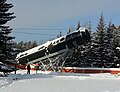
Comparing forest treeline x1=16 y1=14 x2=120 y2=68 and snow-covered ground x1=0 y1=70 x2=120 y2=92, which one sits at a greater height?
forest treeline x1=16 y1=14 x2=120 y2=68

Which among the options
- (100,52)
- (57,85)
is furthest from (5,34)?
(100,52)

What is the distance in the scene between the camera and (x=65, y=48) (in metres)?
40.6

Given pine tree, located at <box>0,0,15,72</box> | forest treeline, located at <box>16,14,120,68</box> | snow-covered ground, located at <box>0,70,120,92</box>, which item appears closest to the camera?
snow-covered ground, located at <box>0,70,120,92</box>

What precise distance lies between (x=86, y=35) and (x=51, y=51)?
4.84 metres

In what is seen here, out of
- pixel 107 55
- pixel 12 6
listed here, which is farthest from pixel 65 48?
pixel 107 55

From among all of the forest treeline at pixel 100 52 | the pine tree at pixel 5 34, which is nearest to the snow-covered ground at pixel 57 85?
the pine tree at pixel 5 34

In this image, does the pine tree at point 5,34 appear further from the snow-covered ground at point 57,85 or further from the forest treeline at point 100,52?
the forest treeline at point 100,52

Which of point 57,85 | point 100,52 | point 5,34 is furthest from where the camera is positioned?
point 100,52

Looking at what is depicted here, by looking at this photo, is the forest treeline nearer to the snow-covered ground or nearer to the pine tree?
the pine tree

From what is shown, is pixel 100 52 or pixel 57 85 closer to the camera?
pixel 57 85

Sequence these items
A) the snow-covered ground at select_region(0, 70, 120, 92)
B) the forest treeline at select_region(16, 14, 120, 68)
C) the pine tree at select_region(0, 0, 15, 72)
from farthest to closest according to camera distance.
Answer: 1. the forest treeline at select_region(16, 14, 120, 68)
2. the pine tree at select_region(0, 0, 15, 72)
3. the snow-covered ground at select_region(0, 70, 120, 92)

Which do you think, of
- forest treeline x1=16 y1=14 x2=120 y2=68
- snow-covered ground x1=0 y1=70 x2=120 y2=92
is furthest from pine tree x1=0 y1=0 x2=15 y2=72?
forest treeline x1=16 y1=14 x2=120 y2=68

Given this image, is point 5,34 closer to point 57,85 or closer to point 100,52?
point 57,85

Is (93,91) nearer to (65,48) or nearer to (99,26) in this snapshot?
(65,48)
